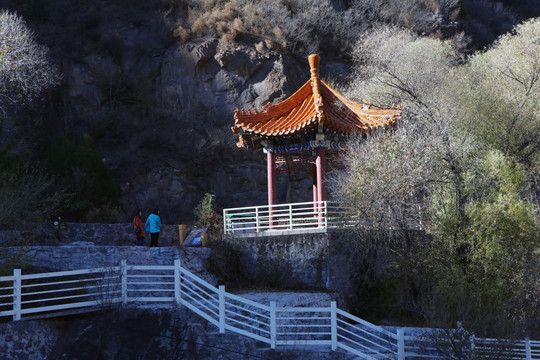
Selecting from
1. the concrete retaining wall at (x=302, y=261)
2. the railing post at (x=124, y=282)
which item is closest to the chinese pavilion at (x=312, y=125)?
the concrete retaining wall at (x=302, y=261)

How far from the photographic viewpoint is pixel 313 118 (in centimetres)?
1883

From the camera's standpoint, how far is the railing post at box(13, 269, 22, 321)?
42.1 ft

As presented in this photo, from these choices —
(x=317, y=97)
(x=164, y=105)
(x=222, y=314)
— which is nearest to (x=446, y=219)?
(x=317, y=97)

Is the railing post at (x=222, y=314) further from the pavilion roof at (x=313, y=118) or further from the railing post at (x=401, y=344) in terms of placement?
the pavilion roof at (x=313, y=118)

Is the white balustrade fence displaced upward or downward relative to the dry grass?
downward

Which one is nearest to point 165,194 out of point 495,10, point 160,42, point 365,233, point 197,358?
point 160,42

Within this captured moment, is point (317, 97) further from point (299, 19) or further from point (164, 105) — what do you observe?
point (299, 19)

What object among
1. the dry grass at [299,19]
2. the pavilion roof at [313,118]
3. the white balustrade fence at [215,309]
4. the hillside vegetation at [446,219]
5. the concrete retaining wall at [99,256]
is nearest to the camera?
the white balustrade fence at [215,309]

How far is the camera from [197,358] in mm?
13344

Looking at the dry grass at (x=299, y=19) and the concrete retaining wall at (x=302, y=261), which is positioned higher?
the dry grass at (x=299, y=19)

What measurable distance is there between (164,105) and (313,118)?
59.5ft

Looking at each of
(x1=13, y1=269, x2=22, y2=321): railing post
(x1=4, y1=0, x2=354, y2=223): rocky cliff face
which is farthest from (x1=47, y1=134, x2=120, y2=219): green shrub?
(x1=13, y1=269, x2=22, y2=321): railing post

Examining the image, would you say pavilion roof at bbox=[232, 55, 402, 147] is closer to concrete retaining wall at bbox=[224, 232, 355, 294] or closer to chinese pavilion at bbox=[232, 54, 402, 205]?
chinese pavilion at bbox=[232, 54, 402, 205]

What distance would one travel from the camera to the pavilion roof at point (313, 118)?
62.9ft
